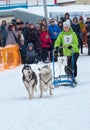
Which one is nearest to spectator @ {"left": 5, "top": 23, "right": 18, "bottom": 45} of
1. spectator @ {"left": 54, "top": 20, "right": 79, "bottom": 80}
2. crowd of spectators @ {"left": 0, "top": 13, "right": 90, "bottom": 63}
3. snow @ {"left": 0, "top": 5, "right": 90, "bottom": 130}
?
crowd of spectators @ {"left": 0, "top": 13, "right": 90, "bottom": 63}

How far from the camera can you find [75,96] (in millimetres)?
10805

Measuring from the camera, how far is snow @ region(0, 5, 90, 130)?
26.5ft

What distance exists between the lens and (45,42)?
59.8 feet

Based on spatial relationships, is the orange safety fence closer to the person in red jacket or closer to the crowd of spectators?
the crowd of spectators

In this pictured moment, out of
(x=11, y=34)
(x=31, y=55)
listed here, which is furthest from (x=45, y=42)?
(x=11, y=34)

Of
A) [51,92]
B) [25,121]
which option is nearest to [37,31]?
[51,92]

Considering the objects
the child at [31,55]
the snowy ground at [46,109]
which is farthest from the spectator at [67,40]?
→ the child at [31,55]

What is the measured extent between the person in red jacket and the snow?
4690mm

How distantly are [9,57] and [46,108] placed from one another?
804 centimetres

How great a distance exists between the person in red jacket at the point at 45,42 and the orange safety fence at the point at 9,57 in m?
0.93

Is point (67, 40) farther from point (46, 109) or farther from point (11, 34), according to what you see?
point (11, 34)

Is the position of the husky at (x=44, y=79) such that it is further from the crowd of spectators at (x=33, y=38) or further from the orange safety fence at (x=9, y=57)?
the crowd of spectators at (x=33, y=38)

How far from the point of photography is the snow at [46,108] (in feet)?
26.5

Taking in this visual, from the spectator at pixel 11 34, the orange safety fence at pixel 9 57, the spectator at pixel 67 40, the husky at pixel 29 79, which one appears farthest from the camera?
the spectator at pixel 11 34
